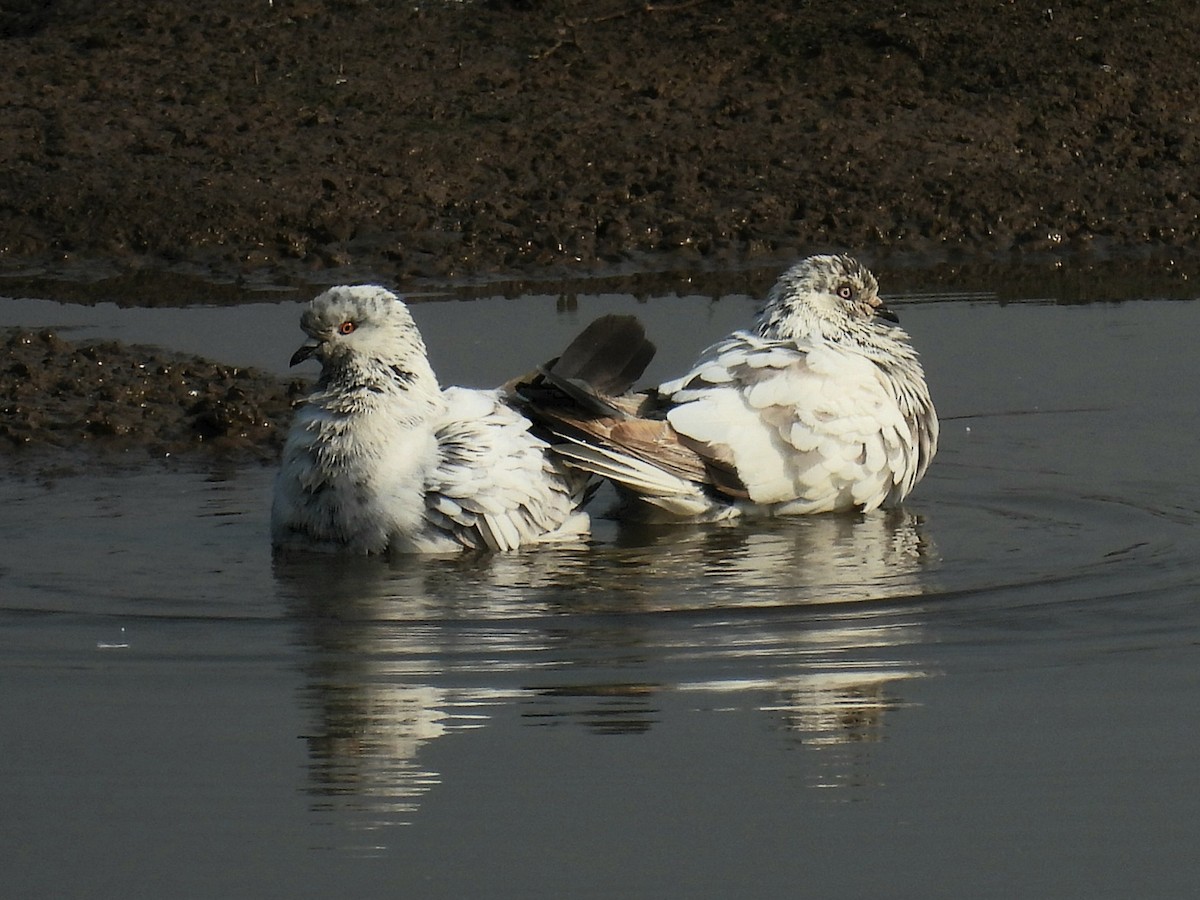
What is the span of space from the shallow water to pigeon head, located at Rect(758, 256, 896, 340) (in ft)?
2.38

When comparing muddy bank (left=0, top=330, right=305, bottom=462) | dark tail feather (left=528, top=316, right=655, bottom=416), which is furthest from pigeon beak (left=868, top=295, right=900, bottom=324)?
muddy bank (left=0, top=330, right=305, bottom=462)

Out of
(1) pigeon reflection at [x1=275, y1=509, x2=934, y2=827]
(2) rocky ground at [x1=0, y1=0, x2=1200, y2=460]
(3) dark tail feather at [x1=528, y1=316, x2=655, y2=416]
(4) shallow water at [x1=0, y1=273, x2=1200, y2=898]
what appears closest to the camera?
(4) shallow water at [x1=0, y1=273, x2=1200, y2=898]

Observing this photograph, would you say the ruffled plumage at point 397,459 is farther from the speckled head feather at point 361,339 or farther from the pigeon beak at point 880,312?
Result: the pigeon beak at point 880,312

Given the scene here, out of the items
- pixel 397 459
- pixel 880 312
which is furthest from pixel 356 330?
pixel 880 312

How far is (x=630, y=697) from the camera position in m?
5.95

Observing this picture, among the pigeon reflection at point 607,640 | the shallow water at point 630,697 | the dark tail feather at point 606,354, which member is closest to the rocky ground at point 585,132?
the shallow water at point 630,697

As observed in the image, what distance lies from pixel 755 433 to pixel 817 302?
93 cm

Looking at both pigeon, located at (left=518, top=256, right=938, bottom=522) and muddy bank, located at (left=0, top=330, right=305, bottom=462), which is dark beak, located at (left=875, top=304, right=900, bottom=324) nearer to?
pigeon, located at (left=518, top=256, right=938, bottom=522)

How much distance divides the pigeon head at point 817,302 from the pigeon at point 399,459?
3.29ft

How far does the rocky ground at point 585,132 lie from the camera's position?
42.3ft

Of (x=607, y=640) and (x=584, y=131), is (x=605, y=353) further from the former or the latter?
(x=584, y=131)

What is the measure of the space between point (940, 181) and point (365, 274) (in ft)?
11.4

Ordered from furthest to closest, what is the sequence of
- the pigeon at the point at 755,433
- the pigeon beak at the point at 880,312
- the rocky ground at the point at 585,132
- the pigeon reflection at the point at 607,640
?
the rocky ground at the point at 585,132, the pigeon beak at the point at 880,312, the pigeon at the point at 755,433, the pigeon reflection at the point at 607,640

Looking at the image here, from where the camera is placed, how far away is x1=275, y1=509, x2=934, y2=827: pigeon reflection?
18.4 feet
